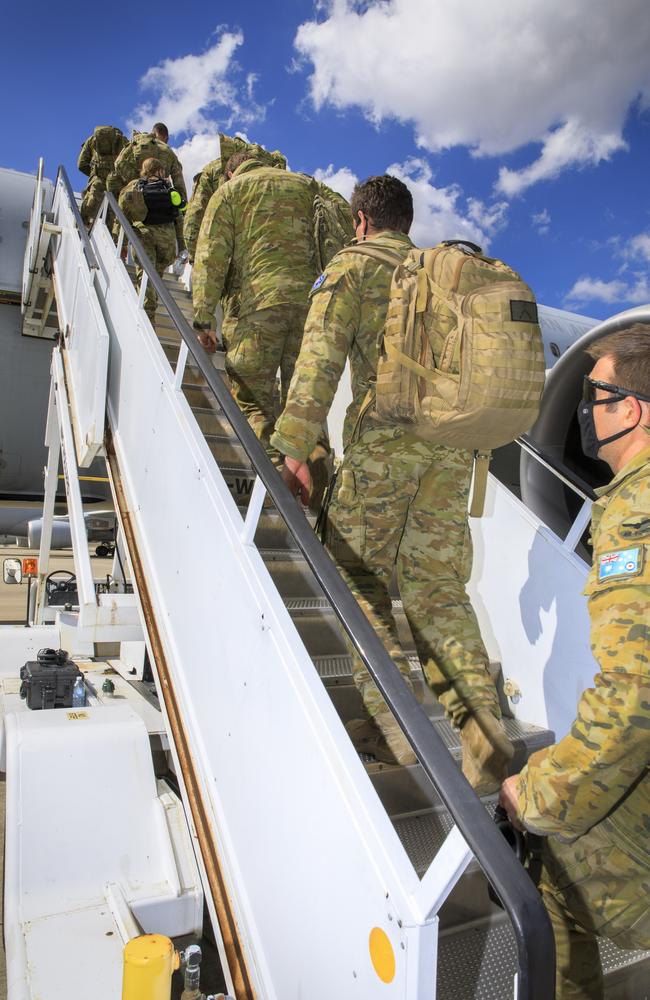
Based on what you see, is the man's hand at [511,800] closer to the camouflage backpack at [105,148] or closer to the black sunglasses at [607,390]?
the black sunglasses at [607,390]

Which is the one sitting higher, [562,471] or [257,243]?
[257,243]

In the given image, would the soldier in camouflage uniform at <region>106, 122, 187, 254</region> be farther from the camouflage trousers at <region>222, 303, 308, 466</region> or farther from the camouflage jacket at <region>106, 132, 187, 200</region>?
the camouflage trousers at <region>222, 303, 308, 466</region>

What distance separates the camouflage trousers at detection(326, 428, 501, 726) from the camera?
240 cm

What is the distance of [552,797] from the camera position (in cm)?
129

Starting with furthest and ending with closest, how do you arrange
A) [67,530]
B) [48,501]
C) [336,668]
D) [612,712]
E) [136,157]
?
[67,530], [136,157], [48,501], [336,668], [612,712]

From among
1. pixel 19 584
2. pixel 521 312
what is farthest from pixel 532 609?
pixel 19 584

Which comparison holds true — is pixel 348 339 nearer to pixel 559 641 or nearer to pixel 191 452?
pixel 191 452

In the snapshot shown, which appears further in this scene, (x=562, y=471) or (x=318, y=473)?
(x=318, y=473)

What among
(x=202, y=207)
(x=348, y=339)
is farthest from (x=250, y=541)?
(x=202, y=207)

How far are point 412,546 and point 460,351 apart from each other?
73 centimetres

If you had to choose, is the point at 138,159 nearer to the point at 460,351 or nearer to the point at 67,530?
the point at 67,530

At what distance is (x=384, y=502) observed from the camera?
96.5 inches

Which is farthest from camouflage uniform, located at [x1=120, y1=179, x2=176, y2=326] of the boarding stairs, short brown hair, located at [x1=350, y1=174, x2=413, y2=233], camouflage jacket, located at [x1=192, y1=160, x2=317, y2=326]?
short brown hair, located at [x1=350, y1=174, x2=413, y2=233]

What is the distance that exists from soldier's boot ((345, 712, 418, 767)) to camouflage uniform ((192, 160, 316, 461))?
1729mm
